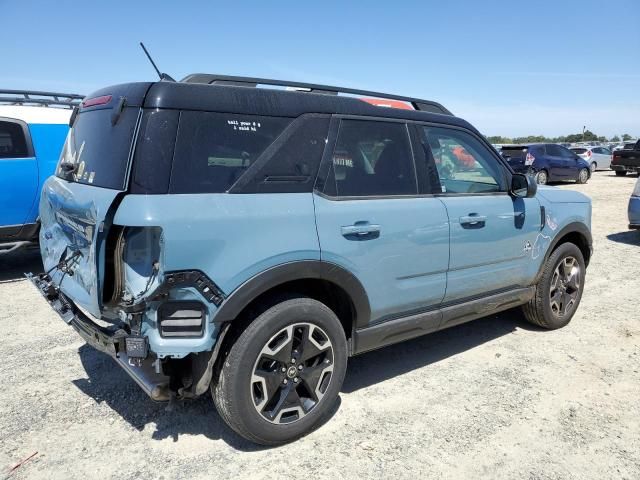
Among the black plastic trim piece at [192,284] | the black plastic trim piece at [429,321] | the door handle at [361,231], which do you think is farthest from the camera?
the black plastic trim piece at [429,321]

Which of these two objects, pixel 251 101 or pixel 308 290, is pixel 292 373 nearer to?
pixel 308 290

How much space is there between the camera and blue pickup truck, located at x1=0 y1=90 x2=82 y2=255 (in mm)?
6207

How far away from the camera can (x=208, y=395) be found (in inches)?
136

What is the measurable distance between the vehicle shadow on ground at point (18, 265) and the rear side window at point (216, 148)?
5103 mm

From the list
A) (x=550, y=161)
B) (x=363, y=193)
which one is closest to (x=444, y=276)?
(x=363, y=193)

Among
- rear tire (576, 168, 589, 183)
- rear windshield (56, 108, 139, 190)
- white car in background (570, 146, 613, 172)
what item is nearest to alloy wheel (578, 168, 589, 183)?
rear tire (576, 168, 589, 183)

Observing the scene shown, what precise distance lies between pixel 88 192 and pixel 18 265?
→ 5506mm

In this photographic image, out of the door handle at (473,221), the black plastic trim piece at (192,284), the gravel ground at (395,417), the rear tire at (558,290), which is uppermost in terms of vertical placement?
the door handle at (473,221)

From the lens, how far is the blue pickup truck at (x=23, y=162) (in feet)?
20.4

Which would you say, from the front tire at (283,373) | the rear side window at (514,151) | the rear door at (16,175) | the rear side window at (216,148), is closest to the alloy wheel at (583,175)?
the rear side window at (514,151)

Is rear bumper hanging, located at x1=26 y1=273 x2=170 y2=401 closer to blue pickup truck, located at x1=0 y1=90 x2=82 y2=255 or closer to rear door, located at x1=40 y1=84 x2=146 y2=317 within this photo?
rear door, located at x1=40 y1=84 x2=146 y2=317

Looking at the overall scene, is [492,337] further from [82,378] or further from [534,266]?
[82,378]

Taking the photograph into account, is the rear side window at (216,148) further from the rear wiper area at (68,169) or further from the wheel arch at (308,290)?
the rear wiper area at (68,169)

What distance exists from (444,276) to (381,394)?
94 cm
